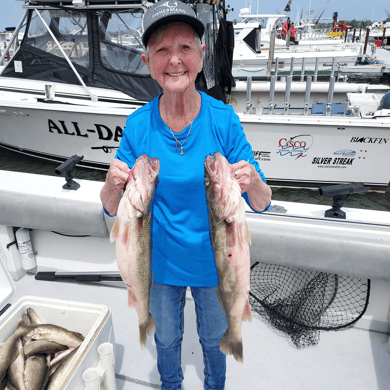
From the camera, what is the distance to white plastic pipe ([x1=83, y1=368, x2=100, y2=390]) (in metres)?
1.81

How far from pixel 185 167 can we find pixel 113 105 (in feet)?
18.7

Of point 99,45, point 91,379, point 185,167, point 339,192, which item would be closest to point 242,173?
point 185,167

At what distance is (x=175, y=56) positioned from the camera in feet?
4.35

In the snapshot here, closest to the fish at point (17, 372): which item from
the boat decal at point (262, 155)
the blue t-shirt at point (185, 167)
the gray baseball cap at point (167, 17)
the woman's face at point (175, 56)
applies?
the blue t-shirt at point (185, 167)

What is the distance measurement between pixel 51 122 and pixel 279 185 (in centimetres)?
501

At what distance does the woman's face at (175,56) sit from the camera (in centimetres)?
133

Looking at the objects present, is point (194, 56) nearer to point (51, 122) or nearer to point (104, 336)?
point (104, 336)

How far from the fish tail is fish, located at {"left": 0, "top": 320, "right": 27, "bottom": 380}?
1.34 meters

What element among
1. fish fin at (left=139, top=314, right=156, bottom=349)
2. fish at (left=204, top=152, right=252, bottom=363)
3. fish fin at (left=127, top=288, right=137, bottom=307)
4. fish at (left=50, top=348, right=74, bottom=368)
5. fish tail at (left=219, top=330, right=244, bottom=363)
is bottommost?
fish at (left=50, top=348, right=74, bottom=368)

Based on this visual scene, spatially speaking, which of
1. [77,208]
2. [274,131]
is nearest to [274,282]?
[77,208]

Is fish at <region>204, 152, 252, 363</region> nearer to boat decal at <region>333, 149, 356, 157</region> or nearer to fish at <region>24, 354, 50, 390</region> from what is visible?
fish at <region>24, 354, 50, 390</region>

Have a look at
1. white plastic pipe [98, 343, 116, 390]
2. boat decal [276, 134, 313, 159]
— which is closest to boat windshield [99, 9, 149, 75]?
boat decal [276, 134, 313, 159]

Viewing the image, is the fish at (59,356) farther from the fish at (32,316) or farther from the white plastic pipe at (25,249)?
the white plastic pipe at (25,249)

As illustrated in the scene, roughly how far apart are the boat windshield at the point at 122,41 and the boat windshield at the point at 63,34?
1.31 ft
